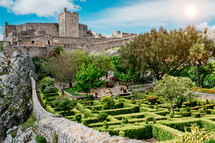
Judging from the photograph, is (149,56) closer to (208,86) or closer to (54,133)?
(208,86)

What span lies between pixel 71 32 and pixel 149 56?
28867 mm

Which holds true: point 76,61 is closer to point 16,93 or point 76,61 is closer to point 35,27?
point 16,93

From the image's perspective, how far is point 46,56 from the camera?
46.3 m

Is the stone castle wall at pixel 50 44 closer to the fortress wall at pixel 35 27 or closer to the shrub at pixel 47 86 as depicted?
the fortress wall at pixel 35 27

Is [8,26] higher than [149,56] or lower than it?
higher

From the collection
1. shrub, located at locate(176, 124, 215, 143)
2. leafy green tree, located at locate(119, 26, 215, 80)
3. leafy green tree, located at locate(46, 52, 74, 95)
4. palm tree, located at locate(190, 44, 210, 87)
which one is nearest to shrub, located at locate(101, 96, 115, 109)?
leafy green tree, located at locate(46, 52, 74, 95)

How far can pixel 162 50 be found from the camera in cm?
3491

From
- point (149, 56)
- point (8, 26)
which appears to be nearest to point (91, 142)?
point (149, 56)

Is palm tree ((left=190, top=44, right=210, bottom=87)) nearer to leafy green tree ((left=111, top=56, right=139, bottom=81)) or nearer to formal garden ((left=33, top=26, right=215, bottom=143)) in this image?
formal garden ((left=33, top=26, right=215, bottom=143))

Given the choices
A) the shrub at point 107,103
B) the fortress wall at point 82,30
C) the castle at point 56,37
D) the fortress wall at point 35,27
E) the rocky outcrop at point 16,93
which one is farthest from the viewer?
the fortress wall at point 82,30

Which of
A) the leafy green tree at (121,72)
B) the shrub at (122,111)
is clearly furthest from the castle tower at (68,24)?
the shrub at (122,111)

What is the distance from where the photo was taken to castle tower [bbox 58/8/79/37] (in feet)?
185

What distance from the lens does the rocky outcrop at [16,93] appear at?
26.6m

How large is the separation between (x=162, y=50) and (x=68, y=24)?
30933 mm
